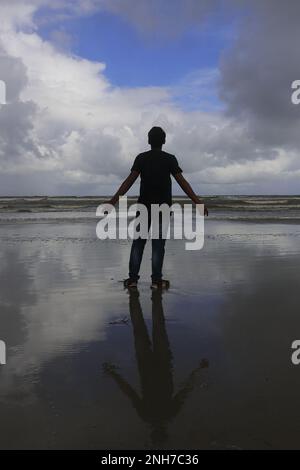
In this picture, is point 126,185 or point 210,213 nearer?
point 126,185

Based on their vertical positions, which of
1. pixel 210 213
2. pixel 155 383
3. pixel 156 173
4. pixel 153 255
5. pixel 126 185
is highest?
pixel 210 213

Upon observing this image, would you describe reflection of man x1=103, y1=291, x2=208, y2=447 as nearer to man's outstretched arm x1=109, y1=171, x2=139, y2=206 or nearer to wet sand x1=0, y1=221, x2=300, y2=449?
wet sand x1=0, y1=221, x2=300, y2=449

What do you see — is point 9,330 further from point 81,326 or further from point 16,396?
point 16,396

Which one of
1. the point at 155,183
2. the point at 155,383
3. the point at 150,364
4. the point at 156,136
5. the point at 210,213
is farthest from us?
the point at 210,213

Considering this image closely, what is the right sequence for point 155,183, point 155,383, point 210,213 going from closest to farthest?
point 155,383
point 155,183
point 210,213

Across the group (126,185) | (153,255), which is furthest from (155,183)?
(153,255)

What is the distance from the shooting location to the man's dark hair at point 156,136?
245 inches

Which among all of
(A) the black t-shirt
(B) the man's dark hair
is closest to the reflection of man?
(A) the black t-shirt

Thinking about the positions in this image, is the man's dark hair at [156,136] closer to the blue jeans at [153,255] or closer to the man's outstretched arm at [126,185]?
the man's outstretched arm at [126,185]

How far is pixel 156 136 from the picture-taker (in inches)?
245

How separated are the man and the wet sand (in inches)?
13.6

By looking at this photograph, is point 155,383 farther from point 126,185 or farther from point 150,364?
point 126,185

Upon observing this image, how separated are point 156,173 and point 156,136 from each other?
19.6 inches

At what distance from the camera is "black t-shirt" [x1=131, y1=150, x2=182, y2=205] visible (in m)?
6.26
